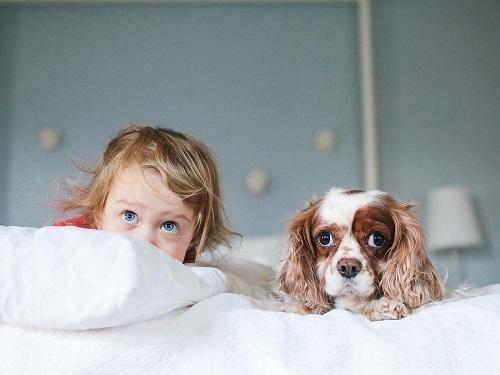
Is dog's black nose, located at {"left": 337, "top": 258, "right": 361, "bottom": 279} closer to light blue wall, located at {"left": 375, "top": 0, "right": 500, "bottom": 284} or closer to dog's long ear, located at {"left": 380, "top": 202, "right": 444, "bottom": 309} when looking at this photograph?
dog's long ear, located at {"left": 380, "top": 202, "right": 444, "bottom": 309}

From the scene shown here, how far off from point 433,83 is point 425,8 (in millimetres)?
491

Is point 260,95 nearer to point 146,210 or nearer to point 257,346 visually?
point 146,210

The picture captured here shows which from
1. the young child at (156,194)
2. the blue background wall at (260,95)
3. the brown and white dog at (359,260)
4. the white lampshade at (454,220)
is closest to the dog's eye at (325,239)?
the brown and white dog at (359,260)

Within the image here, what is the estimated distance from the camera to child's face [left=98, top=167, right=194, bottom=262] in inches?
47.9

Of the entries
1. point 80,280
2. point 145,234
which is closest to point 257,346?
point 80,280

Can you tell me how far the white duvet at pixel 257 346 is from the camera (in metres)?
0.77

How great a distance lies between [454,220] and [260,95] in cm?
130

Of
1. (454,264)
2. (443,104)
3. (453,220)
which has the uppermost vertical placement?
(443,104)

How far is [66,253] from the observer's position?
771 millimetres

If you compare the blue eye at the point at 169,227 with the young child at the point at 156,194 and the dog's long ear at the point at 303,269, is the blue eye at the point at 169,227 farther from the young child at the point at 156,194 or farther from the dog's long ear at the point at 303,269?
the dog's long ear at the point at 303,269

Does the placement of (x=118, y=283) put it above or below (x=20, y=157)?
below

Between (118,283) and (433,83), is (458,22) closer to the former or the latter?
(433,83)

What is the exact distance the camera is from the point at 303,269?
1.23 m

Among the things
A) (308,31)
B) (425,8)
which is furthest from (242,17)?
(425,8)
